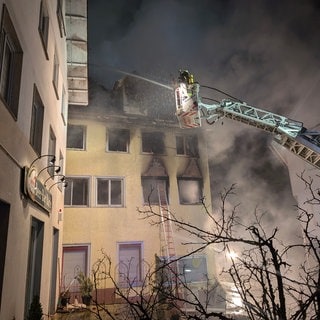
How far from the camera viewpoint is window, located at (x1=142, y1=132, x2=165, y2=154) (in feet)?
51.3

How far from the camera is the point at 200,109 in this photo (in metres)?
10.7

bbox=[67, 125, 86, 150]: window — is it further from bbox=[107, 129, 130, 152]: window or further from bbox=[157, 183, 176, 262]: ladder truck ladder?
bbox=[157, 183, 176, 262]: ladder truck ladder

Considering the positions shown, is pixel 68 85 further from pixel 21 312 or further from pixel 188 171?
pixel 21 312

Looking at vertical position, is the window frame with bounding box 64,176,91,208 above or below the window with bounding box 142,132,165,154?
below

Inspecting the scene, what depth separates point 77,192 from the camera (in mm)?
13781

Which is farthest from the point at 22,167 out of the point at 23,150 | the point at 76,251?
the point at 76,251

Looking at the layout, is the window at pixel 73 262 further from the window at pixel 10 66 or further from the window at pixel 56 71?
the window at pixel 10 66

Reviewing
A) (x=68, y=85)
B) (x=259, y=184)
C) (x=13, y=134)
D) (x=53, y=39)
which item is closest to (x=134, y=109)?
(x=68, y=85)

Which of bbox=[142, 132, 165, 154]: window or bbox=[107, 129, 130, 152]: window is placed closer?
bbox=[107, 129, 130, 152]: window

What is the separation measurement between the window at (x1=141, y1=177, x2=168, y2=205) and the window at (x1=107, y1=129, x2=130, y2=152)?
2.06m

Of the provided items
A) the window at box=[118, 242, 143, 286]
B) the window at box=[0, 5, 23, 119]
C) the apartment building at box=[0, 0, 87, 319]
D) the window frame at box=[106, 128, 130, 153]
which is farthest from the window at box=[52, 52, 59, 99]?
the window at box=[118, 242, 143, 286]

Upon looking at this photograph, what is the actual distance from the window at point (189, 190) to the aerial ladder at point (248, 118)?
521cm

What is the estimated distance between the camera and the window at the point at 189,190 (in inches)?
599

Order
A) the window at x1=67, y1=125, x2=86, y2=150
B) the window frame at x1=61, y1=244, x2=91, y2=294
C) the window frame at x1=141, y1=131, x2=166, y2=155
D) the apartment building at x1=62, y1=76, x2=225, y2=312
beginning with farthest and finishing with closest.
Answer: the window frame at x1=141, y1=131, x2=166, y2=155 < the window at x1=67, y1=125, x2=86, y2=150 < the apartment building at x1=62, y1=76, x2=225, y2=312 < the window frame at x1=61, y1=244, x2=91, y2=294
